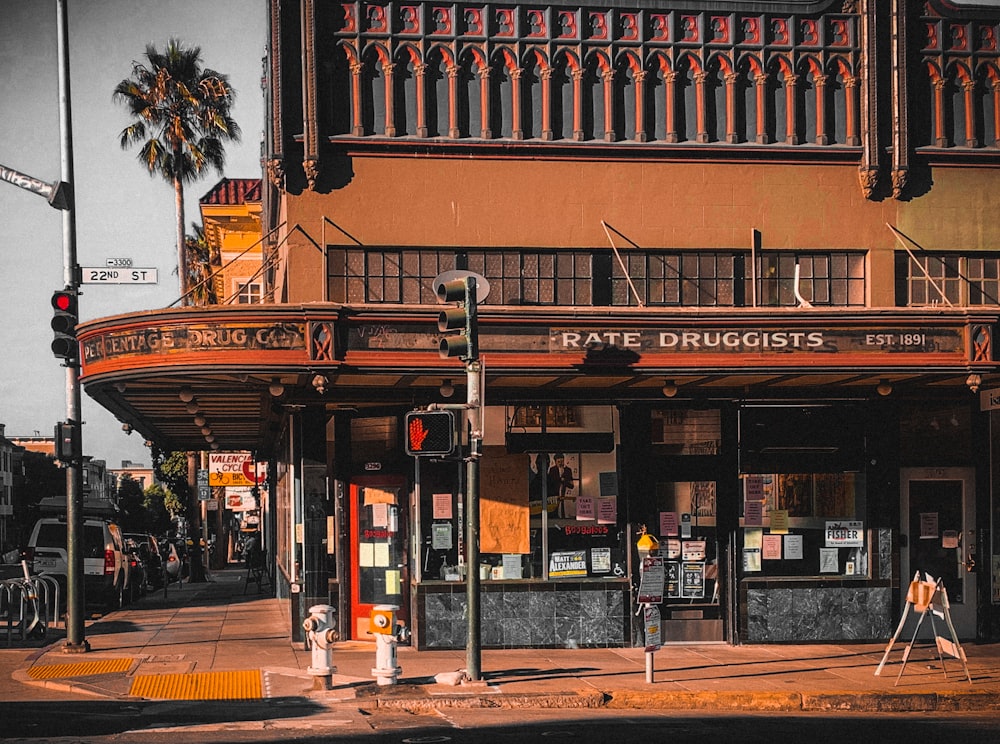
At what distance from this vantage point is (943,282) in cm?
1972

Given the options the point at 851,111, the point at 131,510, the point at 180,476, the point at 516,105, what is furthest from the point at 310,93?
the point at 131,510

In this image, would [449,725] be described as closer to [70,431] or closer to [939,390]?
[70,431]

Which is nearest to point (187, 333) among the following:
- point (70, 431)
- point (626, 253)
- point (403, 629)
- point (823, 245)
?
point (70, 431)

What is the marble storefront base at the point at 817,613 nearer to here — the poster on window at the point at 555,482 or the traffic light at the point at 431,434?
the poster on window at the point at 555,482

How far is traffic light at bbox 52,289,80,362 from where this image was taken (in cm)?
1827

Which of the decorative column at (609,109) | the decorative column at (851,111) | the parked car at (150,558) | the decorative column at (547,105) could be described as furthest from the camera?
the parked car at (150,558)

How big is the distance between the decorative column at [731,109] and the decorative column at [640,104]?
1266 millimetres

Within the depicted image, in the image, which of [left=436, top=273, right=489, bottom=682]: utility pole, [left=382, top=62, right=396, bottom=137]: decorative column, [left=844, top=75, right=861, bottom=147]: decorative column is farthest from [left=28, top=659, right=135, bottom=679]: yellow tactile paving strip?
[left=844, top=75, right=861, bottom=147]: decorative column

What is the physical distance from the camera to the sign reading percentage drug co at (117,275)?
61.4 feet

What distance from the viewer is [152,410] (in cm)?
2117

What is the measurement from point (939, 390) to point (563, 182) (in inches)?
248

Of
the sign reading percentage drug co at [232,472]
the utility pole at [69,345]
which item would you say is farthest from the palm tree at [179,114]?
the utility pole at [69,345]

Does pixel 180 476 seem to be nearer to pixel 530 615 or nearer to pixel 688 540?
pixel 530 615

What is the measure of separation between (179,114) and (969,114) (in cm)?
2828
